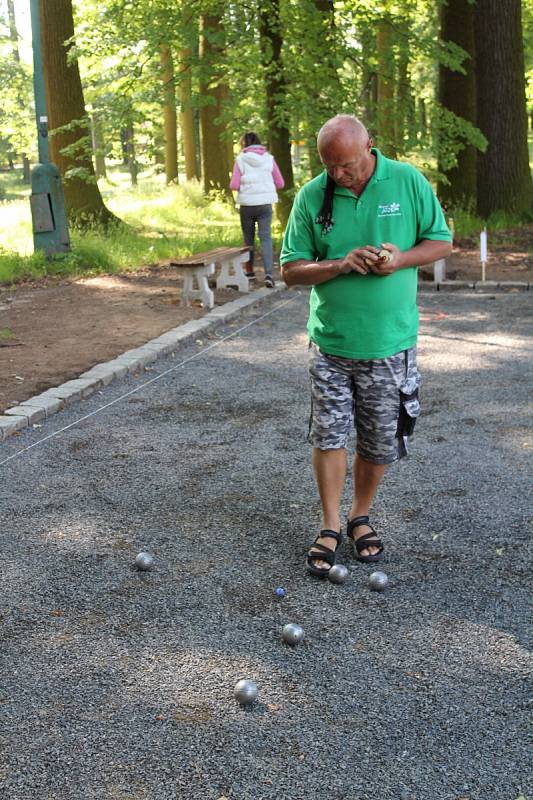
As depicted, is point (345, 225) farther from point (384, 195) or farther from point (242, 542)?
point (242, 542)

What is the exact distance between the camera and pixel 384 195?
13.4ft

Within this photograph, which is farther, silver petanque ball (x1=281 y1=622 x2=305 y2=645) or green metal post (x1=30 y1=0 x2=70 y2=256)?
green metal post (x1=30 y1=0 x2=70 y2=256)

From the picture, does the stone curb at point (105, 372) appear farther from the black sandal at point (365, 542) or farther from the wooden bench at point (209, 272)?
the black sandal at point (365, 542)

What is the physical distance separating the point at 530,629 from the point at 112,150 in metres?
14.4

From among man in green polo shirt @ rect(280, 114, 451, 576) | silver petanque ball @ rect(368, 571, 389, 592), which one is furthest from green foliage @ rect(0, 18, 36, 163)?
silver petanque ball @ rect(368, 571, 389, 592)

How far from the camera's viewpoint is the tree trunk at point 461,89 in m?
19.4

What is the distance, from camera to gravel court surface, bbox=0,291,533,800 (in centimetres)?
302

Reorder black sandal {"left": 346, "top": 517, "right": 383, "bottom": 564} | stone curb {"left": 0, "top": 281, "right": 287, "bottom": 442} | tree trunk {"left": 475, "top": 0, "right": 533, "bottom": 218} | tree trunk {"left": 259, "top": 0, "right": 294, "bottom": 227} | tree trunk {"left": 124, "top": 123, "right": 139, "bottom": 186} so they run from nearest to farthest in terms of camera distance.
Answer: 1. black sandal {"left": 346, "top": 517, "right": 383, "bottom": 564}
2. stone curb {"left": 0, "top": 281, "right": 287, "bottom": 442}
3. tree trunk {"left": 259, "top": 0, "right": 294, "bottom": 227}
4. tree trunk {"left": 475, "top": 0, "right": 533, "bottom": 218}
5. tree trunk {"left": 124, "top": 123, "right": 139, "bottom": 186}

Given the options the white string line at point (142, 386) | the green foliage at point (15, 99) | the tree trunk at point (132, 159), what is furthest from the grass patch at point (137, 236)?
the green foliage at point (15, 99)

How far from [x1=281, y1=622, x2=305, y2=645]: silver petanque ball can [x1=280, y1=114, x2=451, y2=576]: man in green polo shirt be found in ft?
2.17

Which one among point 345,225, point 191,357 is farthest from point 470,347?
point 345,225

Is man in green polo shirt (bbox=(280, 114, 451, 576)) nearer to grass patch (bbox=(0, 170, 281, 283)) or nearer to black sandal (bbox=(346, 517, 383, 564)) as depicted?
black sandal (bbox=(346, 517, 383, 564))

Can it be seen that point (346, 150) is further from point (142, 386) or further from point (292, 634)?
point (142, 386)

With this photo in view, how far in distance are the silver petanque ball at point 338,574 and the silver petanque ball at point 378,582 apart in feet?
0.40
